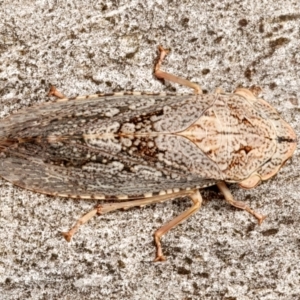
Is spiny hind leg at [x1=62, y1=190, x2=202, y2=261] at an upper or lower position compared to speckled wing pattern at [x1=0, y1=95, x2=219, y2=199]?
lower

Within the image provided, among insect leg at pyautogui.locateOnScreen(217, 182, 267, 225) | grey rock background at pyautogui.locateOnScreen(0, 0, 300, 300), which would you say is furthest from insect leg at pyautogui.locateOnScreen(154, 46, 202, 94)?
insect leg at pyautogui.locateOnScreen(217, 182, 267, 225)

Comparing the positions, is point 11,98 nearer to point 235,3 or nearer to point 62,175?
point 62,175

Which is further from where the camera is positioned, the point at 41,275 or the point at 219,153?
the point at 41,275

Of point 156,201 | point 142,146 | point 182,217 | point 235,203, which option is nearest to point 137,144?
point 142,146

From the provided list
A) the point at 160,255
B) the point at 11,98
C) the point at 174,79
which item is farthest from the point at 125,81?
the point at 160,255

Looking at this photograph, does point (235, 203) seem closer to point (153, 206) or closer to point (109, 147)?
Result: point (153, 206)

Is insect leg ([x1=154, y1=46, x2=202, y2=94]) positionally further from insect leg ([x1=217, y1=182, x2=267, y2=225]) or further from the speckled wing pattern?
insect leg ([x1=217, y1=182, x2=267, y2=225])

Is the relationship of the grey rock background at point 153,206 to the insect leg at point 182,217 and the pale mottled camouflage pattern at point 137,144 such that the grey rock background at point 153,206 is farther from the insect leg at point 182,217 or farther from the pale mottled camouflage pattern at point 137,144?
the pale mottled camouflage pattern at point 137,144

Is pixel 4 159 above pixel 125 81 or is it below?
below
